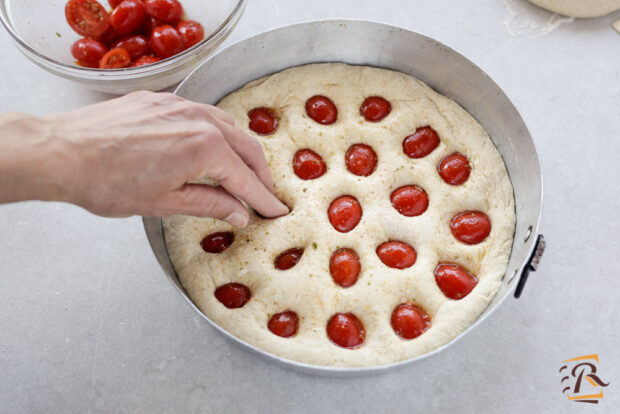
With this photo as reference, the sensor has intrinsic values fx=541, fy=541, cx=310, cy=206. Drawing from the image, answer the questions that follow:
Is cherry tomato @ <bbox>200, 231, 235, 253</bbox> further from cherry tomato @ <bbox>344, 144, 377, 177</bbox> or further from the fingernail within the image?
cherry tomato @ <bbox>344, 144, 377, 177</bbox>

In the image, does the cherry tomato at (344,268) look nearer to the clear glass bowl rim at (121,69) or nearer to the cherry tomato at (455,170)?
the cherry tomato at (455,170)

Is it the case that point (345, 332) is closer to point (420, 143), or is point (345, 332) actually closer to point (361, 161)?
point (361, 161)

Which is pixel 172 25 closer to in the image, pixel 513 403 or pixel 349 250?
pixel 349 250

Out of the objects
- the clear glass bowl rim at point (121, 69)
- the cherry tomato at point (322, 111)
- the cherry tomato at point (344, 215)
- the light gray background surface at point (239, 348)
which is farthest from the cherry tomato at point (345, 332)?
the clear glass bowl rim at point (121, 69)

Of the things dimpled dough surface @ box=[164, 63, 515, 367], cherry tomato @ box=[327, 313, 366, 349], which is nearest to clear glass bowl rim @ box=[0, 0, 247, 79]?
dimpled dough surface @ box=[164, 63, 515, 367]

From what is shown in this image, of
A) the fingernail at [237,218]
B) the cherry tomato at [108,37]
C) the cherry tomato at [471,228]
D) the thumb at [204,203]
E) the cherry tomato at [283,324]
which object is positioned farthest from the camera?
the cherry tomato at [108,37]

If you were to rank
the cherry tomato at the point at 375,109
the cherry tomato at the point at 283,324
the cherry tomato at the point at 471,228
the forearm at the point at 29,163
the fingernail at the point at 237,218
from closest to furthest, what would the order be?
1. the forearm at the point at 29,163
2. the fingernail at the point at 237,218
3. the cherry tomato at the point at 283,324
4. the cherry tomato at the point at 471,228
5. the cherry tomato at the point at 375,109

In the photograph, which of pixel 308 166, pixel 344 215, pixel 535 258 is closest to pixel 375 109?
pixel 308 166
